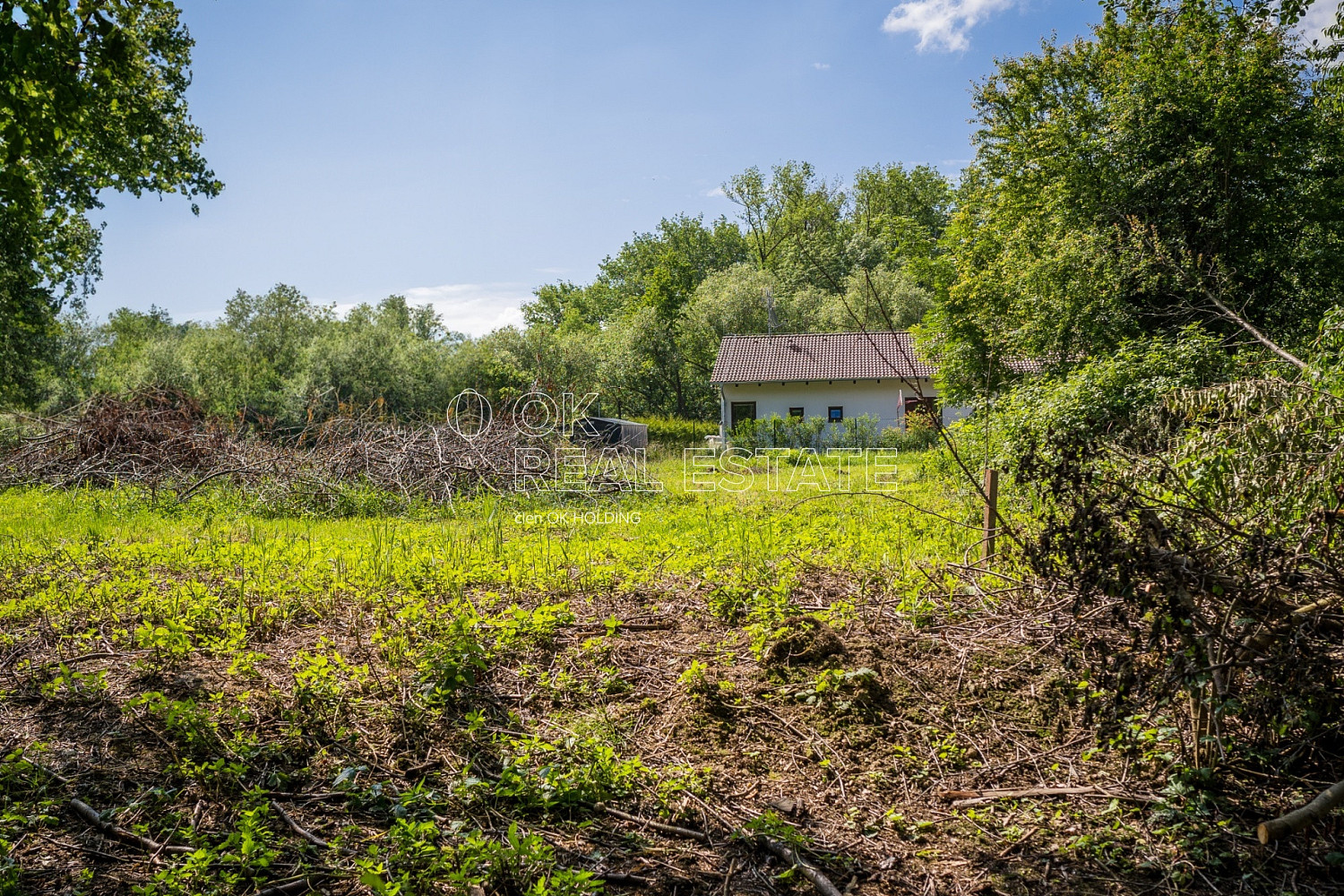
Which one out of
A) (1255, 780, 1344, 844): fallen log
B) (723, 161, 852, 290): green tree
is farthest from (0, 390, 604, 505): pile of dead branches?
(723, 161, 852, 290): green tree

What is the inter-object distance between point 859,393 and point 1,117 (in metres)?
27.8

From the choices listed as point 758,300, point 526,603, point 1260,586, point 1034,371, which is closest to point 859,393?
point 758,300

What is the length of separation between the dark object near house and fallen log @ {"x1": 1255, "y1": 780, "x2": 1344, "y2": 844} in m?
13.1

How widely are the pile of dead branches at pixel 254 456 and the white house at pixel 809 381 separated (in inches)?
703

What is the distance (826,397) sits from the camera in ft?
102

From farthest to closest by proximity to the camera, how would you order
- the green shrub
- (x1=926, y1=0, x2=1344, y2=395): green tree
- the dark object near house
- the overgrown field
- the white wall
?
the white wall, the green shrub, the dark object near house, (x1=926, y1=0, x2=1344, y2=395): green tree, the overgrown field

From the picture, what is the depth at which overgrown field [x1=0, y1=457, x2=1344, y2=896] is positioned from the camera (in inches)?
113

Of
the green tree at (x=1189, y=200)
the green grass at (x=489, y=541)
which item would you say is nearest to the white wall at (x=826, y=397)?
the green tree at (x=1189, y=200)

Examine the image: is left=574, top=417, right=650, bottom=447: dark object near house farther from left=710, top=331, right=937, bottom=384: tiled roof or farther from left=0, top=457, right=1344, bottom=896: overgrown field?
left=710, top=331, right=937, bottom=384: tiled roof

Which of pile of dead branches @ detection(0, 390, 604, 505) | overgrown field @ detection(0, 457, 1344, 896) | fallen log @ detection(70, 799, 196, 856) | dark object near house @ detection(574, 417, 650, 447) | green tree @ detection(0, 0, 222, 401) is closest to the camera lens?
overgrown field @ detection(0, 457, 1344, 896)

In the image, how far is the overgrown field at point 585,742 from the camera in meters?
2.87

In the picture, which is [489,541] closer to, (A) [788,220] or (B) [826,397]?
(B) [826,397]

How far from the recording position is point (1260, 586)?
2863mm

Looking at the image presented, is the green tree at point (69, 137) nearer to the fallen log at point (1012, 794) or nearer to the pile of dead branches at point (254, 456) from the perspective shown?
the pile of dead branches at point (254, 456)
